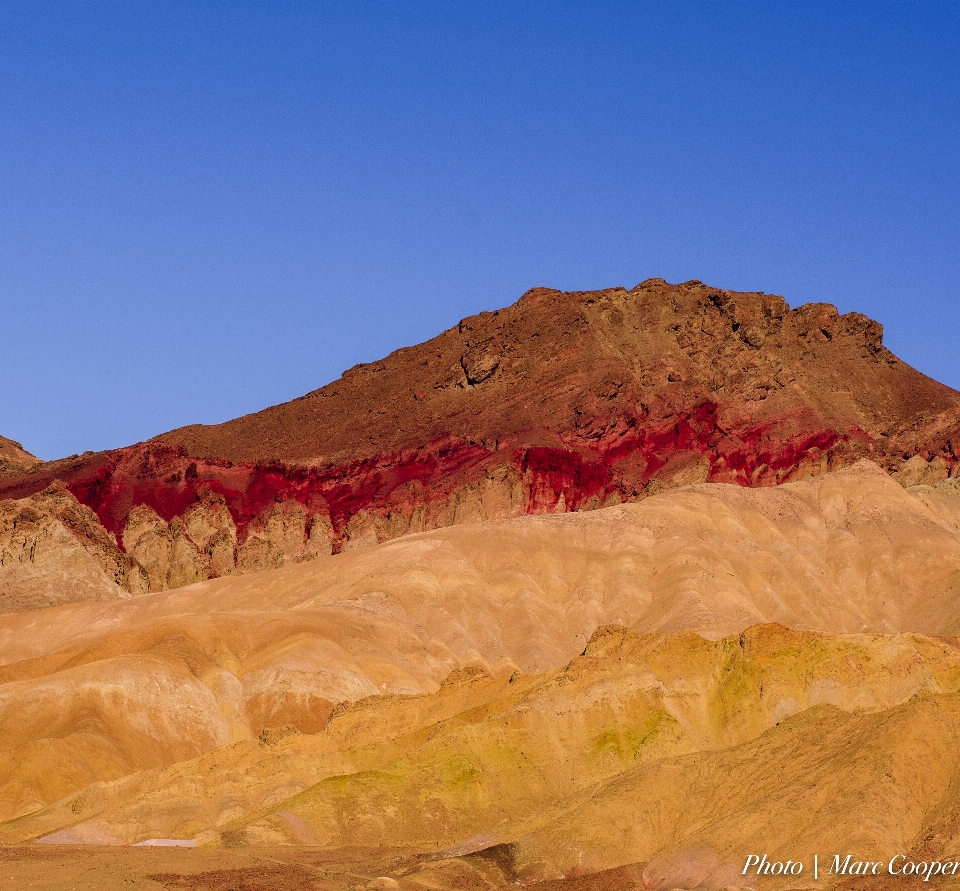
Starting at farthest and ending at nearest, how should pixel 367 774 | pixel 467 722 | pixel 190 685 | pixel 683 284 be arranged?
1. pixel 683 284
2. pixel 190 685
3. pixel 467 722
4. pixel 367 774

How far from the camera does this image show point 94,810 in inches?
2576

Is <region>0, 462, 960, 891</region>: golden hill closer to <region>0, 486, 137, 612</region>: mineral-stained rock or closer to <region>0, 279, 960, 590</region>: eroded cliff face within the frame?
Answer: <region>0, 486, 137, 612</region>: mineral-stained rock

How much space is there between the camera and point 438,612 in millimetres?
111312

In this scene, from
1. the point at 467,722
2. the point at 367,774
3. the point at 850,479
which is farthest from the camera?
the point at 850,479

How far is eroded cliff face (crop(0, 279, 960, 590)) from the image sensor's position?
15175cm

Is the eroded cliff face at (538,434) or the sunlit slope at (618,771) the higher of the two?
the eroded cliff face at (538,434)

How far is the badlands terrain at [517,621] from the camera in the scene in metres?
52.8

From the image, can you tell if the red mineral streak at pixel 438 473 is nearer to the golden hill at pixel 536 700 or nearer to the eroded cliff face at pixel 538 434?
the eroded cliff face at pixel 538 434

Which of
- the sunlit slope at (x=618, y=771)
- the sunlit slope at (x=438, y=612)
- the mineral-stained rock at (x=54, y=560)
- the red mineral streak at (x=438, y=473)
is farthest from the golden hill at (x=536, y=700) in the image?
the red mineral streak at (x=438, y=473)

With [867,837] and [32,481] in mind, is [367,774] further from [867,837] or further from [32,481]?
[32,481]

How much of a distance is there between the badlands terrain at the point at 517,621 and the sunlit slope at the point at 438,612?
0.95ft

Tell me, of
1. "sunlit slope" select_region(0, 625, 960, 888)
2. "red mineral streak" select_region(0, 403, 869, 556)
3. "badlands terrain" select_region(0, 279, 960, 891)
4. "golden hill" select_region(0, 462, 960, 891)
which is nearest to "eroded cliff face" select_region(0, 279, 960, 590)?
"red mineral streak" select_region(0, 403, 869, 556)

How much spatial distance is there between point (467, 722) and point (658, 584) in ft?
165

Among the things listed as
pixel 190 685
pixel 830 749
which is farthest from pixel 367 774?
pixel 190 685
